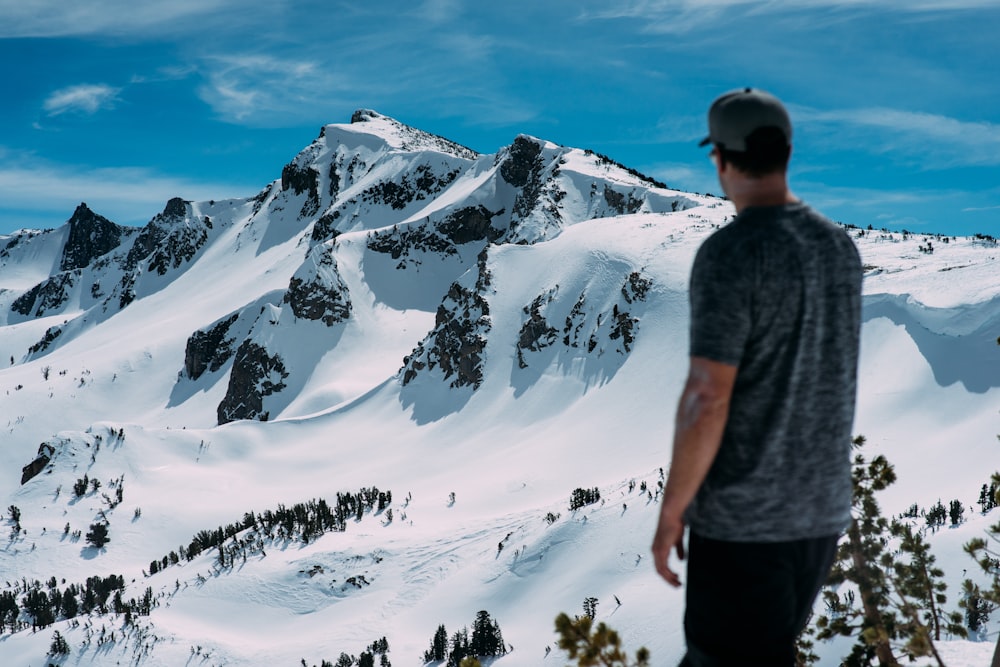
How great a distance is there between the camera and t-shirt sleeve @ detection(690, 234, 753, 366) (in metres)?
2.36

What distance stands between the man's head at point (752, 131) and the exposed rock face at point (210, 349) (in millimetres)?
88909

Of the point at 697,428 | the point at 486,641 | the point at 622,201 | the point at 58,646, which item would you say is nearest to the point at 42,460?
the point at 58,646

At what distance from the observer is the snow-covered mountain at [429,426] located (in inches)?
908

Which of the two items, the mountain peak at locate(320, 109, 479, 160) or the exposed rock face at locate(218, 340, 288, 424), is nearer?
the exposed rock face at locate(218, 340, 288, 424)

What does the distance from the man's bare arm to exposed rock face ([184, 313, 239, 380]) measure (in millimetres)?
88984

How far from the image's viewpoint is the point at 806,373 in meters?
2.52

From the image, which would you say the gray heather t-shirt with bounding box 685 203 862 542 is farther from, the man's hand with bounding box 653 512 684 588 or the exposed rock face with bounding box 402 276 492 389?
the exposed rock face with bounding box 402 276 492 389

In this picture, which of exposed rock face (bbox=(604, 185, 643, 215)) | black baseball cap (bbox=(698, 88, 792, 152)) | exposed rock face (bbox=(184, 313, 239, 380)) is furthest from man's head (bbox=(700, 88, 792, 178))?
exposed rock face (bbox=(184, 313, 239, 380))

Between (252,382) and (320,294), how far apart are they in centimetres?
1067

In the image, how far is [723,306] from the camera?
238cm

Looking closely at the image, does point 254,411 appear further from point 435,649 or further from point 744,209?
point 744,209

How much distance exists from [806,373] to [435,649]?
19.9 meters

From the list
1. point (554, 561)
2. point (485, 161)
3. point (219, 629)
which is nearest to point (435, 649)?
point (554, 561)

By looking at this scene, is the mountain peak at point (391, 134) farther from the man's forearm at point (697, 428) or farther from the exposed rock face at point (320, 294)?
the man's forearm at point (697, 428)
